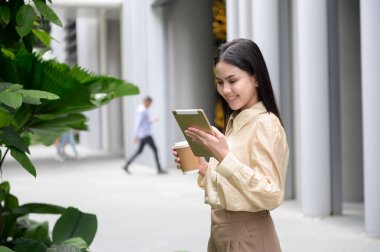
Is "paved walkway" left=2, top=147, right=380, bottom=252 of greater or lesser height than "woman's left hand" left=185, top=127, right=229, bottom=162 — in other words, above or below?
below

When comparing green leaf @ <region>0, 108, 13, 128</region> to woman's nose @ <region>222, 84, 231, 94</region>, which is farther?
green leaf @ <region>0, 108, 13, 128</region>

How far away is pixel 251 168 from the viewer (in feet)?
7.45

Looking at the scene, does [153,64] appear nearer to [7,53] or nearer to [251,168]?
[7,53]

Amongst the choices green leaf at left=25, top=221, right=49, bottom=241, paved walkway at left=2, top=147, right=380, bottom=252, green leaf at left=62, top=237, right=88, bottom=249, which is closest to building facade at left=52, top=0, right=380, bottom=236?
paved walkway at left=2, top=147, right=380, bottom=252

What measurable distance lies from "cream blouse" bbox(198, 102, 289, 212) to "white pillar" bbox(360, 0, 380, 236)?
13.7 ft

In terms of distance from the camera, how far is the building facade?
21.0 ft

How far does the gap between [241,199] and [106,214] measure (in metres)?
6.30

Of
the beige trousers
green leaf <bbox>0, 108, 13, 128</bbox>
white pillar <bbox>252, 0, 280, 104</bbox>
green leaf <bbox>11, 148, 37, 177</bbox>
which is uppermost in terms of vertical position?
white pillar <bbox>252, 0, 280, 104</bbox>

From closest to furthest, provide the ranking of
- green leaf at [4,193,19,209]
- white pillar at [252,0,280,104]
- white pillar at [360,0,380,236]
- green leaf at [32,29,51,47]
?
green leaf at [32,29,51,47]
green leaf at [4,193,19,209]
white pillar at [360,0,380,236]
white pillar at [252,0,280,104]

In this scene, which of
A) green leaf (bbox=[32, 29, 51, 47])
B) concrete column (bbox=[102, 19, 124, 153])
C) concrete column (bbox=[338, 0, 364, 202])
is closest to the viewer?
green leaf (bbox=[32, 29, 51, 47])

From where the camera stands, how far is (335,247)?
6000 millimetres

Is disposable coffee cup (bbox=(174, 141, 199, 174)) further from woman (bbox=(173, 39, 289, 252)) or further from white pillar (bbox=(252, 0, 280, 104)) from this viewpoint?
white pillar (bbox=(252, 0, 280, 104))

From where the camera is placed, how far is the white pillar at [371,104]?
6227 mm

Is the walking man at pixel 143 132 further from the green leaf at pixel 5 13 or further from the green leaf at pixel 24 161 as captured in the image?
the green leaf at pixel 5 13
